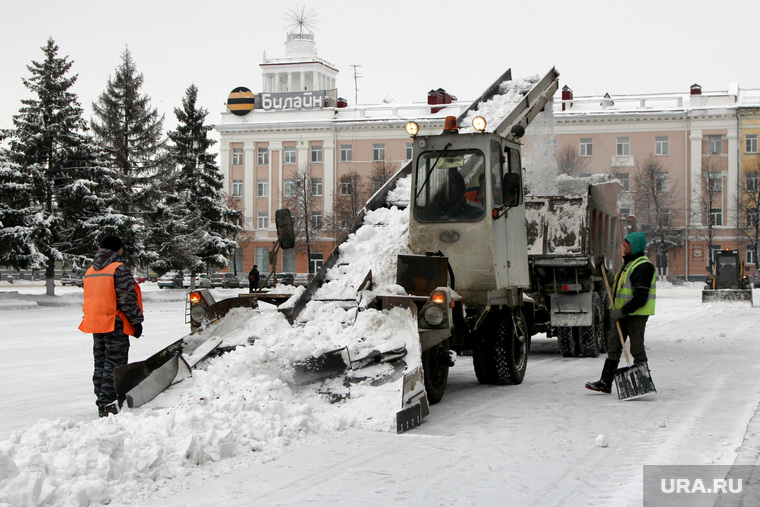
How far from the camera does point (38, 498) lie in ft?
16.4

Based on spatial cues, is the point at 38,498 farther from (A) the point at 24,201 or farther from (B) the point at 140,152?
A: (B) the point at 140,152

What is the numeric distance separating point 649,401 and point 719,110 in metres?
63.8

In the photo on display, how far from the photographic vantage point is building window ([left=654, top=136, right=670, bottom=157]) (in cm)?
6856

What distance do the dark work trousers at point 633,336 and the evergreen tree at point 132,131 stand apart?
37.9m

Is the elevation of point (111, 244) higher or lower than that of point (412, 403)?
higher

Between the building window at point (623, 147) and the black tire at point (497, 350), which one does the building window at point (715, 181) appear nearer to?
the building window at point (623, 147)

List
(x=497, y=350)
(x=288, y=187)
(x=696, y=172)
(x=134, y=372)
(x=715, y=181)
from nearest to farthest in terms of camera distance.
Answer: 1. (x=134, y=372)
2. (x=497, y=350)
3. (x=715, y=181)
4. (x=696, y=172)
5. (x=288, y=187)

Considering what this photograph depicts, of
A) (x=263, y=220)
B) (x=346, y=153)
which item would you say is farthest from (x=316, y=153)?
(x=263, y=220)

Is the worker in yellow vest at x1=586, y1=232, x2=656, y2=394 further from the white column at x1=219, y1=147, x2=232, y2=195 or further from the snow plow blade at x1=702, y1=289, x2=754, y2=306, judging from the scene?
the white column at x1=219, y1=147, x2=232, y2=195

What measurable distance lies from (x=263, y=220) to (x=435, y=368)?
66.0 m

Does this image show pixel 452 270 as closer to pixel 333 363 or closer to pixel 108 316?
pixel 333 363

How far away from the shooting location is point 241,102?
73125mm

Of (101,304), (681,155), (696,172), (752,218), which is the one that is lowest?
(101,304)

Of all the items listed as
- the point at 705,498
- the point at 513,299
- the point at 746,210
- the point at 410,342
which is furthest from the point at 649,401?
the point at 746,210
